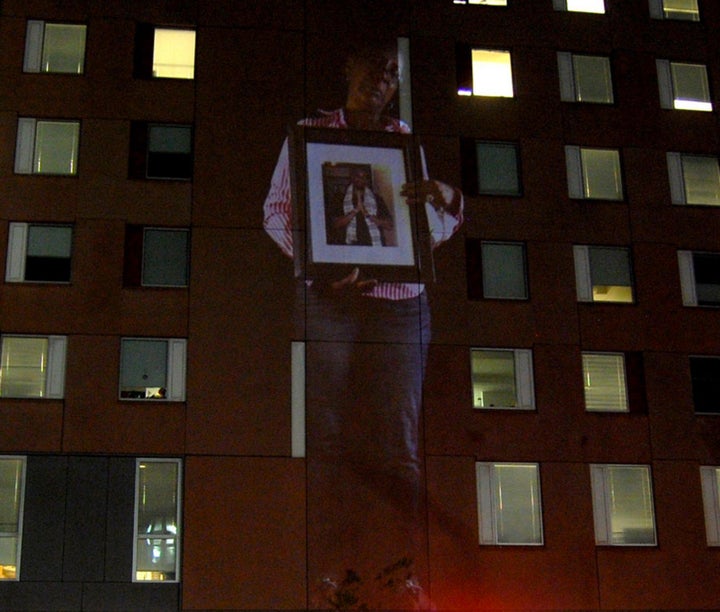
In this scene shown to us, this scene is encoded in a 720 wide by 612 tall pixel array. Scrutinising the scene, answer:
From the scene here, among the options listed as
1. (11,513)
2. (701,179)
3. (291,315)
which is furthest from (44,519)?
(701,179)

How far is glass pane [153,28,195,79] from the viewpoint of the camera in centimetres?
2834

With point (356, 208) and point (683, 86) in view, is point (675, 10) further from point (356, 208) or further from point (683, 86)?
point (356, 208)

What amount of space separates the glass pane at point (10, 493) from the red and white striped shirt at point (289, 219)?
794cm

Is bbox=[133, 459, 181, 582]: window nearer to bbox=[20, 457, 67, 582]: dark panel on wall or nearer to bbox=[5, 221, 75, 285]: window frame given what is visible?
bbox=[20, 457, 67, 582]: dark panel on wall

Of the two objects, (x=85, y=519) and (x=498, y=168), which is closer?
(x=85, y=519)

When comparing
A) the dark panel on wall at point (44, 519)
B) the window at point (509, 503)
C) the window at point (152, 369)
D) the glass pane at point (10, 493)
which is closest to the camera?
the dark panel on wall at point (44, 519)

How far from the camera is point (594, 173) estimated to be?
29.6m

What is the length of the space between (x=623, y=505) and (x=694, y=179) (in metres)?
9.22

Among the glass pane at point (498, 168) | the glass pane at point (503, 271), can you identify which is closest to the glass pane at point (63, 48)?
the glass pane at point (498, 168)

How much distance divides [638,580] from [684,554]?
1364 millimetres

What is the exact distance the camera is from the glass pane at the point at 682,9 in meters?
31.8

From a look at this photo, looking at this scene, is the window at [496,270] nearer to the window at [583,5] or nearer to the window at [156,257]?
the window at [156,257]

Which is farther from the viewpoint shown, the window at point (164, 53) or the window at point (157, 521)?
the window at point (164, 53)

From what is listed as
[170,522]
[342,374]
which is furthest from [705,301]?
[170,522]
